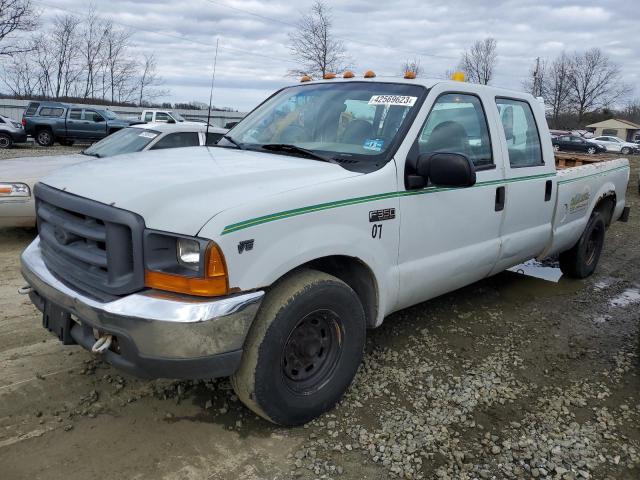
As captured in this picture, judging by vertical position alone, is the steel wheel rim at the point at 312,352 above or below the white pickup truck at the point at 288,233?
below

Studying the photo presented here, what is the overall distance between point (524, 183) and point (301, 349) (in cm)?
249

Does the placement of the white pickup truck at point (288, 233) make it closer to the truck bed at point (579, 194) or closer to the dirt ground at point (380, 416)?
the dirt ground at point (380, 416)

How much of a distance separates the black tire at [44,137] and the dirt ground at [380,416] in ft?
69.7

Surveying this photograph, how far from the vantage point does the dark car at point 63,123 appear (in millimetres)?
22875

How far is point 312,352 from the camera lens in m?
3.02

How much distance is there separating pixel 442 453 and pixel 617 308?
3397 mm

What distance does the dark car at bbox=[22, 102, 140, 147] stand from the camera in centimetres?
2288

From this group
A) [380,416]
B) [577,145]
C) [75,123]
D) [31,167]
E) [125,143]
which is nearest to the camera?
[380,416]

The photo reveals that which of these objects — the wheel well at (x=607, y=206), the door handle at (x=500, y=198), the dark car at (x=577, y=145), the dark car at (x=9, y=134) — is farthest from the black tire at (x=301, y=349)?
the dark car at (x=577, y=145)

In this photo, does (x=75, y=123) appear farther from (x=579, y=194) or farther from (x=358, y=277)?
(x=358, y=277)

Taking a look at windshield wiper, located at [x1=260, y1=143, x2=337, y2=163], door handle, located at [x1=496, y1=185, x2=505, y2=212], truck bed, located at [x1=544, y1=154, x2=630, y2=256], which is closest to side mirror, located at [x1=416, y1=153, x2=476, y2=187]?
windshield wiper, located at [x1=260, y1=143, x2=337, y2=163]

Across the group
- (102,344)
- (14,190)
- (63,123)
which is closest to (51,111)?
(63,123)

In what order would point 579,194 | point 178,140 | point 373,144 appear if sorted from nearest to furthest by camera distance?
point 373,144, point 579,194, point 178,140

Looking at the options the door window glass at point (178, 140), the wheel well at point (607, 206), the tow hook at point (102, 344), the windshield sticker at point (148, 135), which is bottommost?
the tow hook at point (102, 344)
